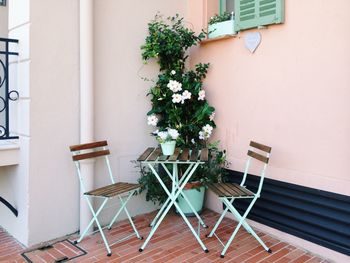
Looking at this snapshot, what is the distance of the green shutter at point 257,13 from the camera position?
312 centimetres

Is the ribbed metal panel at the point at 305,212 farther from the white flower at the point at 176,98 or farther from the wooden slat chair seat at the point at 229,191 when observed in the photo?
the white flower at the point at 176,98

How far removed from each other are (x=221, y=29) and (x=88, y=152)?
6.35 feet

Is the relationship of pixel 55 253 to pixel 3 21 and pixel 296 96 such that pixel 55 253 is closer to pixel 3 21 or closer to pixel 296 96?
pixel 296 96

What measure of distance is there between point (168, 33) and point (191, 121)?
3.28ft

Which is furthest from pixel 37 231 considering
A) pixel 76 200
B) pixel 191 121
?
pixel 191 121

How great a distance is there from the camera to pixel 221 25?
3.71 metres

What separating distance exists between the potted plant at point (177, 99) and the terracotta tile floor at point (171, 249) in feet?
1.83

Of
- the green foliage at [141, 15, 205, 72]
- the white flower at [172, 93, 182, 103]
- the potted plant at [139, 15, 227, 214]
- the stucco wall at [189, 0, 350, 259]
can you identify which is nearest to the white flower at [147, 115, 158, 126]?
the potted plant at [139, 15, 227, 214]

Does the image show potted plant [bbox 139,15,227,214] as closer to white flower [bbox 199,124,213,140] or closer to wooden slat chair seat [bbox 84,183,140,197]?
white flower [bbox 199,124,213,140]

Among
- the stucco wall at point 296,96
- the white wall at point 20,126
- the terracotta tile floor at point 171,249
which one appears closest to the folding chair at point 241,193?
the terracotta tile floor at point 171,249

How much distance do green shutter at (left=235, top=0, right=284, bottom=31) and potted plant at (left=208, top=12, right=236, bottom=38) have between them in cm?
12

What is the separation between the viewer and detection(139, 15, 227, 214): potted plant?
3679 mm

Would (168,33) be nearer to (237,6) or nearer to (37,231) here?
(237,6)

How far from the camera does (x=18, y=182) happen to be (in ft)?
10.5
